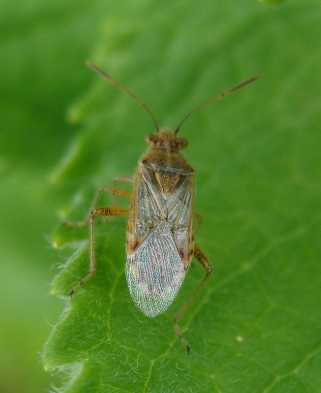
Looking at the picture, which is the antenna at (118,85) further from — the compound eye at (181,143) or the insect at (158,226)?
the compound eye at (181,143)

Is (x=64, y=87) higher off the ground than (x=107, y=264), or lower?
higher

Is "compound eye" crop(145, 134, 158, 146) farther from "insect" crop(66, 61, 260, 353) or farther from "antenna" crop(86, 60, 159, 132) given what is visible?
"antenna" crop(86, 60, 159, 132)

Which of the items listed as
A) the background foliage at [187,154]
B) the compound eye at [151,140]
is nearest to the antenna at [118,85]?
the compound eye at [151,140]

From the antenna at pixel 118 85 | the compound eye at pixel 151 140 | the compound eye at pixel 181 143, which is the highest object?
the antenna at pixel 118 85

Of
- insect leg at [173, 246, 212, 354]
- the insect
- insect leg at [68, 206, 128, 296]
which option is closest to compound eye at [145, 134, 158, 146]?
the insect

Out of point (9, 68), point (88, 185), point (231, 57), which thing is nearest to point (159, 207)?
point (88, 185)

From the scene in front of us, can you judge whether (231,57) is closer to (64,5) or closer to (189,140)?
→ (189,140)

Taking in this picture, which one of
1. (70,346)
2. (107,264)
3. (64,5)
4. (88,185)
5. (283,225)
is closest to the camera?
(70,346)

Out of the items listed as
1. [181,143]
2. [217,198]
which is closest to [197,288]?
[217,198]
